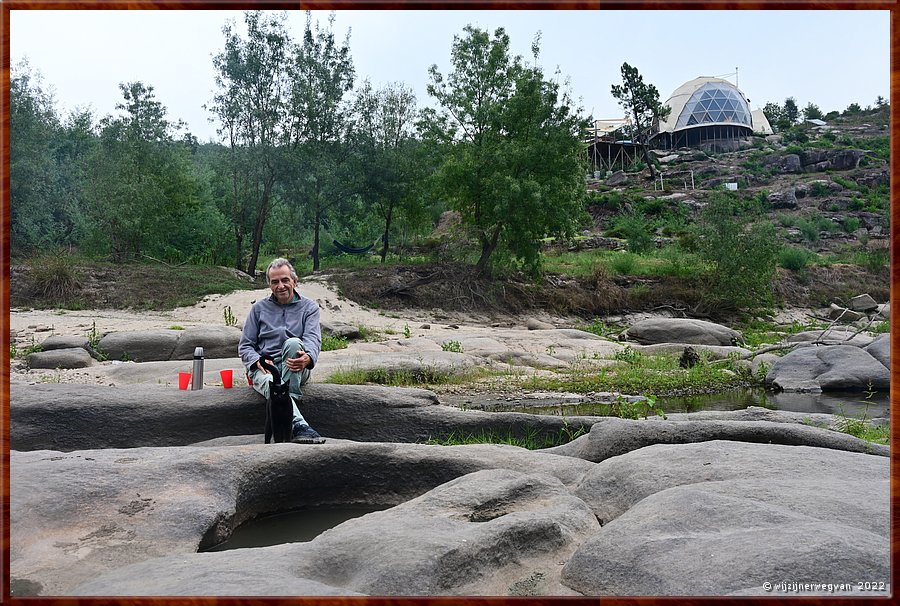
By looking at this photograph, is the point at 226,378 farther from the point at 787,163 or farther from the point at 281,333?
the point at 787,163

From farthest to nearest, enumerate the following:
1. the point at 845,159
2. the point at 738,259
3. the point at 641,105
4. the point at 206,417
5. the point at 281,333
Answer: the point at 641,105, the point at 845,159, the point at 738,259, the point at 206,417, the point at 281,333

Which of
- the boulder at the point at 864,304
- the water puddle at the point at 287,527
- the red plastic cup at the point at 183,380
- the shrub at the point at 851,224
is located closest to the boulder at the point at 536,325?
the shrub at the point at 851,224

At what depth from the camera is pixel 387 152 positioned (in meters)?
23.4

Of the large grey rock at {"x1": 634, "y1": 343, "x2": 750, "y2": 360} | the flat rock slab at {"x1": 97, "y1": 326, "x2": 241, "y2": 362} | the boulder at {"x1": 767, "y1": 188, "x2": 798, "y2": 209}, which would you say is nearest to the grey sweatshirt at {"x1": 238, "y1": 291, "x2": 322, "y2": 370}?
the flat rock slab at {"x1": 97, "y1": 326, "x2": 241, "y2": 362}

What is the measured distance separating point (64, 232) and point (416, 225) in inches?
464

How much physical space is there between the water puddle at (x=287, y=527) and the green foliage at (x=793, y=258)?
22.1 metres

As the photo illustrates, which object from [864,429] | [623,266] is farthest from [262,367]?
[623,266]

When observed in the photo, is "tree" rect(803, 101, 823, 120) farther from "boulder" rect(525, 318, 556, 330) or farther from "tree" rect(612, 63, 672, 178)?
"boulder" rect(525, 318, 556, 330)

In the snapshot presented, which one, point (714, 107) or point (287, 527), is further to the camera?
point (714, 107)

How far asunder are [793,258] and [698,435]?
2101cm

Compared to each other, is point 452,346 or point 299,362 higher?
point 299,362

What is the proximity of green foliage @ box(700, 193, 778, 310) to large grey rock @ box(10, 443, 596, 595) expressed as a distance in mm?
18485

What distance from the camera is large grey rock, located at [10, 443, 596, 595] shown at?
239cm

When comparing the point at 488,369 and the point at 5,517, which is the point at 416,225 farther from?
the point at 5,517
